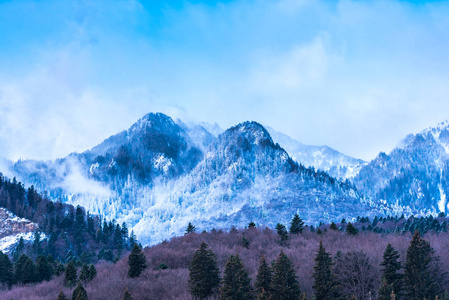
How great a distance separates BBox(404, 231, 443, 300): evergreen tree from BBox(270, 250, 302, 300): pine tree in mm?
13437

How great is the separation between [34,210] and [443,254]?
16350 cm

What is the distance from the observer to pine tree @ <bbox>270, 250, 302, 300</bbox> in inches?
1890

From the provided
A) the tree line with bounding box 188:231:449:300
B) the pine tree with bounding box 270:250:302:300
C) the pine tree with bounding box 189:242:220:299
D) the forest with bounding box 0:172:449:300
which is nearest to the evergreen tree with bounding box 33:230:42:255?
the forest with bounding box 0:172:449:300

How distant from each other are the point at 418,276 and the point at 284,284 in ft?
52.8

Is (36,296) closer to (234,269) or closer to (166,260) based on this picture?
(166,260)

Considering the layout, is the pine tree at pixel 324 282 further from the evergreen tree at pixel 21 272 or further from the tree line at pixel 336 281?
the evergreen tree at pixel 21 272

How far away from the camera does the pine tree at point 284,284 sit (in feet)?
157

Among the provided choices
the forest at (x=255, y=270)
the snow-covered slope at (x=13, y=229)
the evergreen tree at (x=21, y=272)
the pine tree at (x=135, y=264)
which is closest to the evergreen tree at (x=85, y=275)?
the forest at (x=255, y=270)

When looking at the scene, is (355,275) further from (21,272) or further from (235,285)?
(21,272)

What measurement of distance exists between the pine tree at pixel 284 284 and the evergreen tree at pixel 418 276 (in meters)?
13.4

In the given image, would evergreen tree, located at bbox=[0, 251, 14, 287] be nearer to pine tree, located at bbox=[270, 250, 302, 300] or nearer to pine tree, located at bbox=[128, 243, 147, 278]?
pine tree, located at bbox=[128, 243, 147, 278]

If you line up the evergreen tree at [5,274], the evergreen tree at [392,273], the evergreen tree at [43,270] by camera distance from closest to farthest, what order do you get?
the evergreen tree at [392,273] → the evergreen tree at [5,274] → the evergreen tree at [43,270]

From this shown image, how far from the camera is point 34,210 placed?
174375 millimetres

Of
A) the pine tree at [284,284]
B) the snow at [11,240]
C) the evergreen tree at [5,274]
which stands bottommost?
the evergreen tree at [5,274]
